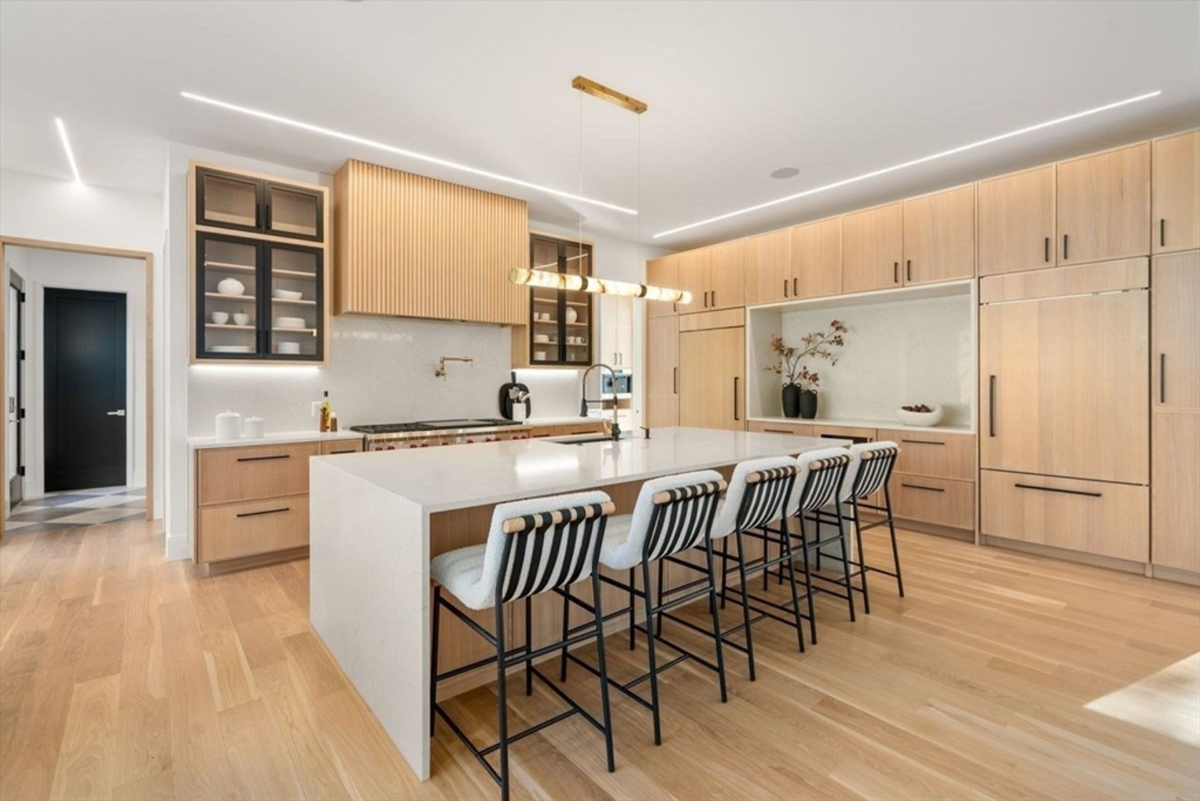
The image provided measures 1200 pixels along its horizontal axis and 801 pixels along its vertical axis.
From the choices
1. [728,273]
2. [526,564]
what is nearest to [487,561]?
[526,564]

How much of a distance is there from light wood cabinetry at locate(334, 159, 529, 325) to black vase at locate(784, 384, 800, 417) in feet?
8.57

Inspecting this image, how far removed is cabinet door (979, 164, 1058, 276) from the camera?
155 inches

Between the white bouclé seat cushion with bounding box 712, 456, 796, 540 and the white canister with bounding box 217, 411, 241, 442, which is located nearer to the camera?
the white bouclé seat cushion with bounding box 712, 456, 796, 540

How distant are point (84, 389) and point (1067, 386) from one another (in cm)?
907

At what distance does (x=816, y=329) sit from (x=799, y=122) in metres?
2.50

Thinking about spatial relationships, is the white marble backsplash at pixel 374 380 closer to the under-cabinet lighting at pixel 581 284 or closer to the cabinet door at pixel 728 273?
the under-cabinet lighting at pixel 581 284

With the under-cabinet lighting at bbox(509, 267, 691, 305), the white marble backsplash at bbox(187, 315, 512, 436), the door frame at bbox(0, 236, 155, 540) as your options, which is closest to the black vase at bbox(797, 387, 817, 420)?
the under-cabinet lighting at bbox(509, 267, 691, 305)

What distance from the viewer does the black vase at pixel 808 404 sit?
554 cm

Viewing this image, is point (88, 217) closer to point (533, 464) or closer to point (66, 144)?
point (66, 144)

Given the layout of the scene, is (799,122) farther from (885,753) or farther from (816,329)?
(885,753)

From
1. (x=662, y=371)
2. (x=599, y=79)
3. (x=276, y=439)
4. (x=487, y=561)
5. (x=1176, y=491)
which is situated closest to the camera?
(x=487, y=561)

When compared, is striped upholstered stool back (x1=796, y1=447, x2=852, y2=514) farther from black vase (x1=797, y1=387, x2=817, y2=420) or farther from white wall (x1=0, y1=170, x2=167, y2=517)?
white wall (x1=0, y1=170, x2=167, y2=517)

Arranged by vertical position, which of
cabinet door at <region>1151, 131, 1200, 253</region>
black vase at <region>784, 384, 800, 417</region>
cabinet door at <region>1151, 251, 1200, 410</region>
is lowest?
black vase at <region>784, 384, 800, 417</region>

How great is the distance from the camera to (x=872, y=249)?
15.9 ft
